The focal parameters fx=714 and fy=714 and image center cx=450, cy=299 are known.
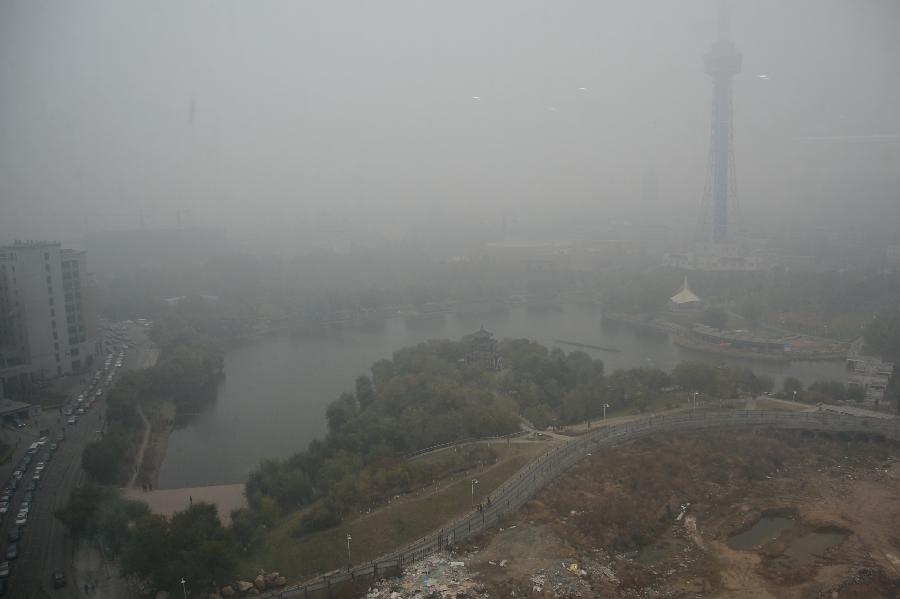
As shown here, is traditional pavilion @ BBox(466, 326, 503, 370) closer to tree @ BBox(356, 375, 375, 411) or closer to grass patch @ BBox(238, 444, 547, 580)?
tree @ BBox(356, 375, 375, 411)

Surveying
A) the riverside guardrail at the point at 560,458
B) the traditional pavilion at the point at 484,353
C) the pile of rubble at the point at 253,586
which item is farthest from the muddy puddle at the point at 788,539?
the traditional pavilion at the point at 484,353

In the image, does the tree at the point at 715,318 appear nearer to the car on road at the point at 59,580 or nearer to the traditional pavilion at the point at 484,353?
the traditional pavilion at the point at 484,353

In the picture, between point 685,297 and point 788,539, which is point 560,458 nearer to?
point 788,539

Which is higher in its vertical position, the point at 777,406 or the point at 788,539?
the point at 777,406

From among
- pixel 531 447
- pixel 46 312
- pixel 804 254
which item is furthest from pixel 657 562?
pixel 804 254

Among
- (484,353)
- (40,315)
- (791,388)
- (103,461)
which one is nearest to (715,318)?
(791,388)
